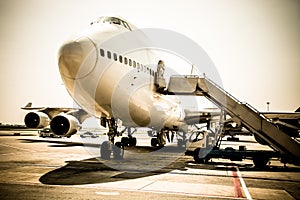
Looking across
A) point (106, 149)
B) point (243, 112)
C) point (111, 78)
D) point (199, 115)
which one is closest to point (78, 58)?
point (111, 78)

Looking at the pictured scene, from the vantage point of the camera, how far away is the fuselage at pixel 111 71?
33.2 ft

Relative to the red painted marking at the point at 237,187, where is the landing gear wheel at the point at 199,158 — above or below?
above

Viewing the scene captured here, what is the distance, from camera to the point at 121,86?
11836 millimetres

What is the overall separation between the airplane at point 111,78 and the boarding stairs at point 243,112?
5.80 ft

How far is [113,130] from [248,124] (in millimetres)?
5986

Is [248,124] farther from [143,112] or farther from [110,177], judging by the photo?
[110,177]

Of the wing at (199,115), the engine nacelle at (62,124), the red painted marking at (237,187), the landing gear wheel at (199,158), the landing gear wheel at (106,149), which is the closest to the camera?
the red painted marking at (237,187)

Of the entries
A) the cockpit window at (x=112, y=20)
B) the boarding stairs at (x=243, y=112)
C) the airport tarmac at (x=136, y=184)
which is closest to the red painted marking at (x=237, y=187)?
the airport tarmac at (x=136, y=184)

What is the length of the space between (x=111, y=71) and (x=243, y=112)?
5723 millimetres

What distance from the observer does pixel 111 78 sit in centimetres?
1116

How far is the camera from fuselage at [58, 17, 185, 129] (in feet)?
33.2

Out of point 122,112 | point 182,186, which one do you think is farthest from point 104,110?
point 182,186

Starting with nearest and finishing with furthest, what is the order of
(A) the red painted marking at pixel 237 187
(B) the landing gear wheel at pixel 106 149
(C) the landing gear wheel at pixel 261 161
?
(A) the red painted marking at pixel 237 187
(B) the landing gear wheel at pixel 106 149
(C) the landing gear wheel at pixel 261 161

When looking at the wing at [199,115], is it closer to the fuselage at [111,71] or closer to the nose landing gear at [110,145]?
the fuselage at [111,71]
